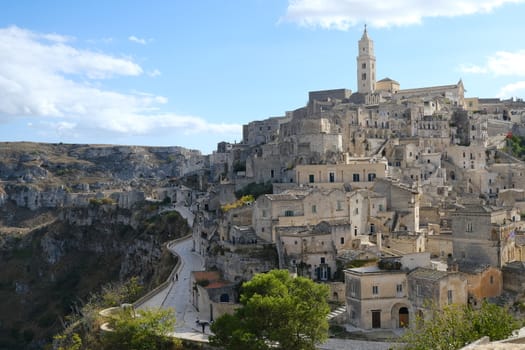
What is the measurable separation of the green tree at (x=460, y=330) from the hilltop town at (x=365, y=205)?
679 cm

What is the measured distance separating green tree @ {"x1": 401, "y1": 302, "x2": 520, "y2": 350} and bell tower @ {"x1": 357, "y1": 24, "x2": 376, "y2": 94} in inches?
3168

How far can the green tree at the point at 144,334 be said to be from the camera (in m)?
38.1

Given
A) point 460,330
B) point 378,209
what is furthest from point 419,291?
point 378,209

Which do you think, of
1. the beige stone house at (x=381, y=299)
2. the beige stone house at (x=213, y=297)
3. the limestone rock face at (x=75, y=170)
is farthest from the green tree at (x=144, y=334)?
the limestone rock face at (x=75, y=170)

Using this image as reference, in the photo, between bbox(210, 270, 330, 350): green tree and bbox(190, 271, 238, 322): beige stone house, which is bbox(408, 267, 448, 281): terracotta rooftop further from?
bbox(190, 271, 238, 322): beige stone house

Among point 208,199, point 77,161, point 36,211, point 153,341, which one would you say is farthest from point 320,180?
point 77,161

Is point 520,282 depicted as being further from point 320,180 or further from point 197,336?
point 320,180

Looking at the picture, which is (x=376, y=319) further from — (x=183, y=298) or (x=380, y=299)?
(x=183, y=298)

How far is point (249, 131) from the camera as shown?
9850 cm

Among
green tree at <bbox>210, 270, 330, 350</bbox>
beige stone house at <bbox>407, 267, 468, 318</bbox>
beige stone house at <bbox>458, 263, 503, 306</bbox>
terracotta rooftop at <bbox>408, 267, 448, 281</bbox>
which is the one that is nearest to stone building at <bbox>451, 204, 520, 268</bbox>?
beige stone house at <bbox>458, 263, 503, 306</bbox>

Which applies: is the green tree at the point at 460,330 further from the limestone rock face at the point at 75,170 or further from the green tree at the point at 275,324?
the limestone rock face at the point at 75,170

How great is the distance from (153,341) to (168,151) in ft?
536

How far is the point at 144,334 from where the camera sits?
126 ft

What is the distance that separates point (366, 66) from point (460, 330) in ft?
275
